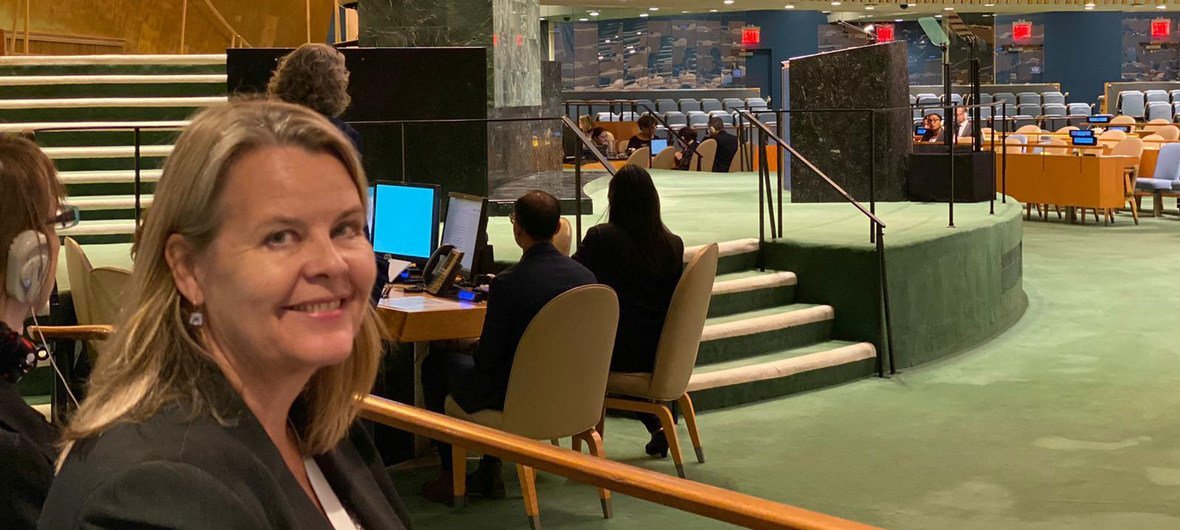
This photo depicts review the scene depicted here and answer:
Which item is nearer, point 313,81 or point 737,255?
point 313,81

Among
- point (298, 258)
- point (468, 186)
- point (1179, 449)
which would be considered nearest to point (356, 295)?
point (298, 258)

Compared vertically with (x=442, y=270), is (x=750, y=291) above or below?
below

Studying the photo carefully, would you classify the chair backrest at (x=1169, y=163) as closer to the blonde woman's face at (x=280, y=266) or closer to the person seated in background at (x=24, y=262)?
the person seated in background at (x=24, y=262)

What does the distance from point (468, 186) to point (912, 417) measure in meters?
3.31

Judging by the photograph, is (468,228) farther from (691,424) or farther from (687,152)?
(687,152)

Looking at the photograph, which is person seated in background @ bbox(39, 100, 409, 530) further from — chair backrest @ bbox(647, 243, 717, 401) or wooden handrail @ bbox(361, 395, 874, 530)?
chair backrest @ bbox(647, 243, 717, 401)

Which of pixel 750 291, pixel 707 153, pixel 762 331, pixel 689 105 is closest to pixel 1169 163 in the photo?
pixel 707 153

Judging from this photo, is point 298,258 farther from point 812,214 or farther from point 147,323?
point 812,214

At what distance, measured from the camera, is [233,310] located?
125 cm

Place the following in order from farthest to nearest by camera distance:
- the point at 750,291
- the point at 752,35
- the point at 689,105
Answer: the point at 752,35 → the point at 689,105 → the point at 750,291

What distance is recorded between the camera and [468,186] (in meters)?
8.09

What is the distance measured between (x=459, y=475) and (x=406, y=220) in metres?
1.21

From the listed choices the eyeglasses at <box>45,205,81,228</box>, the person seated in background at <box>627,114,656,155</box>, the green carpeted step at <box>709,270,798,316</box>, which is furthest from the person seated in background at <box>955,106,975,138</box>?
the eyeglasses at <box>45,205,81,228</box>

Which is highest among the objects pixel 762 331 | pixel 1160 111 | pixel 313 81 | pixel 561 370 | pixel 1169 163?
pixel 1160 111
